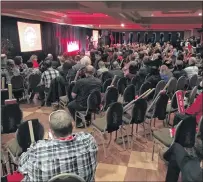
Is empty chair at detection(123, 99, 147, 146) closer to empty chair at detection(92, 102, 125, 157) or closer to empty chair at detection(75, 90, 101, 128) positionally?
empty chair at detection(92, 102, 125, 157)

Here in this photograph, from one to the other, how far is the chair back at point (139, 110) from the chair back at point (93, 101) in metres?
0.83

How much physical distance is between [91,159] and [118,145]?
6.84 ft

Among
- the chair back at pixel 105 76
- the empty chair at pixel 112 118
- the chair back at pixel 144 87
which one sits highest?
the chair back at pixel 105 76

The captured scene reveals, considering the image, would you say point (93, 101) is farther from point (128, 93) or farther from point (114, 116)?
point (128, 93)

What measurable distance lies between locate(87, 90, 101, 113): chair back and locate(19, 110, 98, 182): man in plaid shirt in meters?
2.19

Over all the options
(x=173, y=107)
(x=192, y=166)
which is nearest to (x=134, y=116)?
(x=173, y=107)

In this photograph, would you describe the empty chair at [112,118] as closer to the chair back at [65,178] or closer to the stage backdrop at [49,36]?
the chair back at [65,178]

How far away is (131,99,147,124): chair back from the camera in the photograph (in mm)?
3701

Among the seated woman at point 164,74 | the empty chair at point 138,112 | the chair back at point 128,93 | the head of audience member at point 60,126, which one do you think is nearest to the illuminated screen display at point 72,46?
the seated woman at point 164,74

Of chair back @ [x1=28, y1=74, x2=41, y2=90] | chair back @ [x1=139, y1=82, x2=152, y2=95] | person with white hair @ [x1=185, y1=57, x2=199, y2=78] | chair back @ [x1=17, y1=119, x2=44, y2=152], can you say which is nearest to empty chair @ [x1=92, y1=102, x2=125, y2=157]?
chair back @ [x1=17, y1=119, x2=44, y2=152]

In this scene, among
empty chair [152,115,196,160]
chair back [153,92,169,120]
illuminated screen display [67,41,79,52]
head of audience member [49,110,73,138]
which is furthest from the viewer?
illuminated screen display [67,41,79,52]

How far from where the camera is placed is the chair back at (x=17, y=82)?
5801mm

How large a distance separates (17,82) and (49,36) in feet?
24.1

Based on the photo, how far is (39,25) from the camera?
11.8 m
